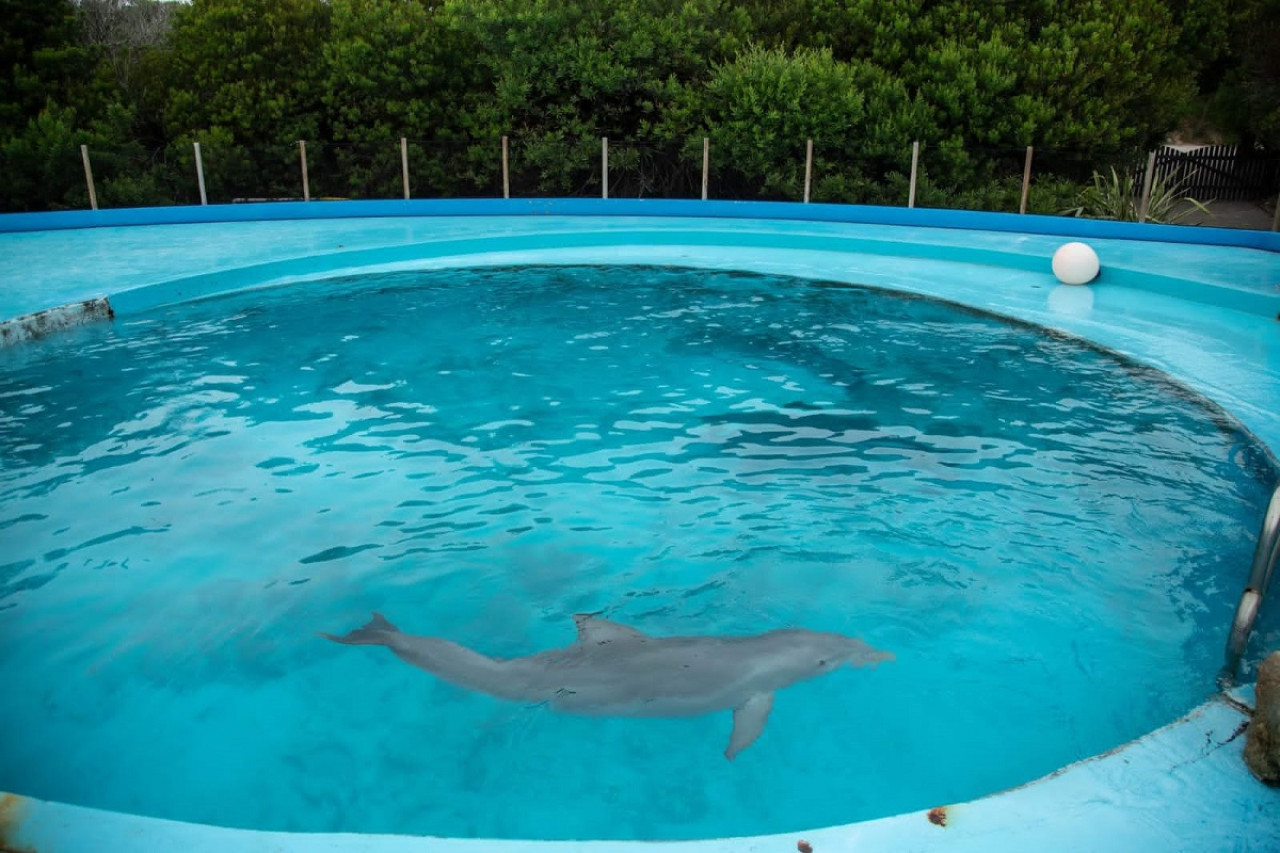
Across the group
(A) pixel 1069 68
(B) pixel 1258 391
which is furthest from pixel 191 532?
(A) pixel 1069 68

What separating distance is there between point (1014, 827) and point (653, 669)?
1314 mm

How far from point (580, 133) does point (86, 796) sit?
52.8 ft

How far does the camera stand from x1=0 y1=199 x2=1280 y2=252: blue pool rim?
13.3m

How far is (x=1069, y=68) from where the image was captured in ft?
54.3

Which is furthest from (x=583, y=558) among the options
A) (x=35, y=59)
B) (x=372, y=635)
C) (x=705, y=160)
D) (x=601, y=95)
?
(x=35, y=59)

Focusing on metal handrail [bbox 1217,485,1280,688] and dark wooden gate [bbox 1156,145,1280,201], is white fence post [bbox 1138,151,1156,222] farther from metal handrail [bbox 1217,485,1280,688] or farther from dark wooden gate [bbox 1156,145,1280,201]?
metal handrail [bbox 1217,485,1280,688]

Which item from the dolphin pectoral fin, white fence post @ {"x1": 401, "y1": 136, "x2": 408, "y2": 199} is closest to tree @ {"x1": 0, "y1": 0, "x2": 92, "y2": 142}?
white fence post @ {"x1": 401, "y1": 136, "x2": 408, "y2": 199}

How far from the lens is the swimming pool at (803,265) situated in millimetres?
7562

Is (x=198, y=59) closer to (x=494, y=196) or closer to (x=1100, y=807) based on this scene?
(x=494, y=196)

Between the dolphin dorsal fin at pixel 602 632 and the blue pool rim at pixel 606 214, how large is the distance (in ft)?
38.6

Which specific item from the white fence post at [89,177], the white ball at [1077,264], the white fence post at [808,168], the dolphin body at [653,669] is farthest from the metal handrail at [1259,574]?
the white fence post at [89,177]

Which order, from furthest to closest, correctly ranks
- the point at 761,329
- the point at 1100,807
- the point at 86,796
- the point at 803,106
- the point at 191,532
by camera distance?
the point at 803,106, the point at 761,329, the point at 191,532, the point at 86,796, the point at 1100,807

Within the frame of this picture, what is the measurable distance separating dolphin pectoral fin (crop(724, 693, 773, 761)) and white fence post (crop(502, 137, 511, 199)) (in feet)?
47.0

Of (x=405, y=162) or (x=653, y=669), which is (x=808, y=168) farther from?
(x=653, y=669)
